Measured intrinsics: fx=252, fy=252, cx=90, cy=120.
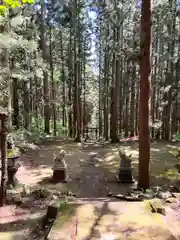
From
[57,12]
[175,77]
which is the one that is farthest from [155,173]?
[57,12]

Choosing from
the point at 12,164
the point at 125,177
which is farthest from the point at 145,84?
the point at 12,164

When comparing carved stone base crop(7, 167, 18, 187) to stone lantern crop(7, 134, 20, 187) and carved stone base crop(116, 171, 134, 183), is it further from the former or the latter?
carved stone base crop(116, 171, 134, 183)

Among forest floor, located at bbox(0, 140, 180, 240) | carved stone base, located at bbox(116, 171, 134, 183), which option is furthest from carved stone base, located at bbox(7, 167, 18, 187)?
carved stone base, located at bbox(116, 171, 134, 183)

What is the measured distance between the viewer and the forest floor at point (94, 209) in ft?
10.5

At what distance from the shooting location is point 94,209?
392cm

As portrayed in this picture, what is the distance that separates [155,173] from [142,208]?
5202 mm

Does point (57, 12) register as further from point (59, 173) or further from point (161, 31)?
point (59, 173)

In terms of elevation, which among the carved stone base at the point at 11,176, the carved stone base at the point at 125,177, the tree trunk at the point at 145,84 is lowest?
the carved stone base at the point at 125,177

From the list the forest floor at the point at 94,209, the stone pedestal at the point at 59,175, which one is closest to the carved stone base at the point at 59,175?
the stone pedestal at the point at 59,175

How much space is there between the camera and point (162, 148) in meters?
13.6

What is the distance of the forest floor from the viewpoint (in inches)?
126

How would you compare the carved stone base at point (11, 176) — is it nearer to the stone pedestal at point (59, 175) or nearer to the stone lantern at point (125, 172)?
the stone pedestal at point (59, 175)

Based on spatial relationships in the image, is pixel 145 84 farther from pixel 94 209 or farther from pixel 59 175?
pixel 59 175

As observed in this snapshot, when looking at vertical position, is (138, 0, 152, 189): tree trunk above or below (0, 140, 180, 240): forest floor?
above
